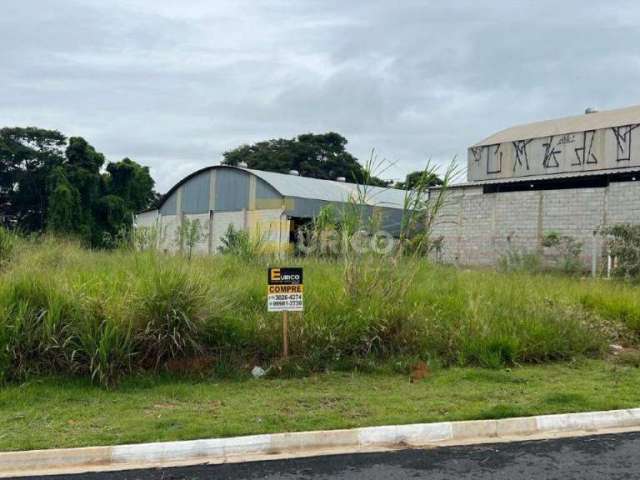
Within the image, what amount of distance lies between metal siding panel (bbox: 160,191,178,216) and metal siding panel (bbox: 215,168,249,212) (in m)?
4.26

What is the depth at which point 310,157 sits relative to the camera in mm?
60438

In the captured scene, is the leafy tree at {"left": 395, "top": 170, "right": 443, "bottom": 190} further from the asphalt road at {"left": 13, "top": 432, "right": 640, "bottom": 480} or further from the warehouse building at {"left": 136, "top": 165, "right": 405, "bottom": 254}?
the warehouse building at {"left": 136, "top": 165, "right": 405, "bottom": 254}

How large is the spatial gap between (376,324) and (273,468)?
11.4 ft

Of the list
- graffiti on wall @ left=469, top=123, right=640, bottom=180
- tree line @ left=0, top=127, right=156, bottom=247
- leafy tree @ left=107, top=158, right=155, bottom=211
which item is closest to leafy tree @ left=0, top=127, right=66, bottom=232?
tree line @ left=0, top=127, right=156, bottom=247

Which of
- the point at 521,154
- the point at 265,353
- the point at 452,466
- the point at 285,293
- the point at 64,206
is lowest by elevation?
the point at 452,466

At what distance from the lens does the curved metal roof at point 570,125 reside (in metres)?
26.3

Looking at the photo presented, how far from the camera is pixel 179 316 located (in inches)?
288

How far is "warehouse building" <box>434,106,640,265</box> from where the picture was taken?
2102cm

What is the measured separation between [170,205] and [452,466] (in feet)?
122

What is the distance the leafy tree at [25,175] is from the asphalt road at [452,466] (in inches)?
1636

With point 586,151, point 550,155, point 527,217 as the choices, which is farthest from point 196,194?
point 586,151

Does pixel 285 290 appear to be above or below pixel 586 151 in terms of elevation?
below

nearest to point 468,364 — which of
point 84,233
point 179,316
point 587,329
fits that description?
point 587,329

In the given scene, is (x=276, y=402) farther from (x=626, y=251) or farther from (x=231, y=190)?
(x=231, y=190)
